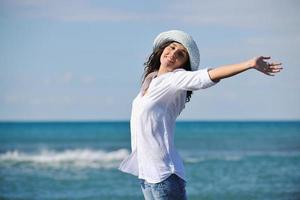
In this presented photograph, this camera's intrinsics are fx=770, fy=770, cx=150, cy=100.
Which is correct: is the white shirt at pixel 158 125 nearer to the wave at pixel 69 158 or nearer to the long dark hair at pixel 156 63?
the long dark hair at pixel 156 63

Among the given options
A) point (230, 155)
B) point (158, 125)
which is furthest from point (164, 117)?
point (230, 155)

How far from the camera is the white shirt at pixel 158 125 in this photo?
3.21 m

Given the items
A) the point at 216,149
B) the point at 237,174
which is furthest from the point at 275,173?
the point at 216,149

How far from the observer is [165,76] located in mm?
3219

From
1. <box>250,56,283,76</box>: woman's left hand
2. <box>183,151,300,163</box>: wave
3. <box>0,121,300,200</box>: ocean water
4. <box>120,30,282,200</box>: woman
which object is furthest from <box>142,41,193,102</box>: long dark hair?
<box>183,151,300,163</box>: wave

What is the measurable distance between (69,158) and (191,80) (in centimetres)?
1778

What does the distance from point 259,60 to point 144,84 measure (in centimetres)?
63

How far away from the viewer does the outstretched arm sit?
2906mm

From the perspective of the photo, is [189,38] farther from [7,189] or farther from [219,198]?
[7,189]

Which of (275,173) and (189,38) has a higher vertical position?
(189,38)

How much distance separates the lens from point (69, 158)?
20.6 meters

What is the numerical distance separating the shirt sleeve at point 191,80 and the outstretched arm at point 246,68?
0.08ft

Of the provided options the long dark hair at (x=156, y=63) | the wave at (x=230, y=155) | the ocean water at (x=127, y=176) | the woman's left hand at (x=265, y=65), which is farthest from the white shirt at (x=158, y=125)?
the wave at (x=230, y=155)

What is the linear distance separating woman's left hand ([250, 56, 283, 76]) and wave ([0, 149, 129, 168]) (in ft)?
48.7
